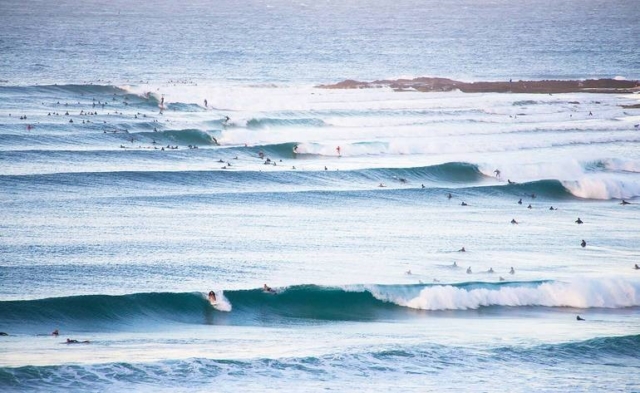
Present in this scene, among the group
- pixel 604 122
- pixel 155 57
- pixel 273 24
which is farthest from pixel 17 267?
pixel 273 24

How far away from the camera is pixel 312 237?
105 feet

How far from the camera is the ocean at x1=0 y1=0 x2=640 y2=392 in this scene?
20.9m

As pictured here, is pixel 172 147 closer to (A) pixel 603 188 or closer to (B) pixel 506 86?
(A) pixel 603 188

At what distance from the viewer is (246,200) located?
37.3 metres

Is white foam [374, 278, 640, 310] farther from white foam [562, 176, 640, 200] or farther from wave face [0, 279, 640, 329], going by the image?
white foam [562, 176, 640, 200]

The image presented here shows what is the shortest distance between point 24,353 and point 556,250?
55.2ft

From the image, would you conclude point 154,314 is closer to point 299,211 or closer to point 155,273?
point 155,273

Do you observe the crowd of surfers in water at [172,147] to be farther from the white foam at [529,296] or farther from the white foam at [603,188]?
the white foam at [603,188]

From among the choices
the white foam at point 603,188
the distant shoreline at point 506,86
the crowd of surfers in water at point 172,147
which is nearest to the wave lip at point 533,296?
the crowd of surfers in water at point 172,147

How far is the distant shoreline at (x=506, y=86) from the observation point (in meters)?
71.4

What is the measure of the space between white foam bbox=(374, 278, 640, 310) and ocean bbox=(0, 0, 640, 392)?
5 centimetres

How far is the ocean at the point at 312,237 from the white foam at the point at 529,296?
5 cm

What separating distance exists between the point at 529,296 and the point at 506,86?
48.7m

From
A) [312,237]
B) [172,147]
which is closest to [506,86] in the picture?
[172,147]
